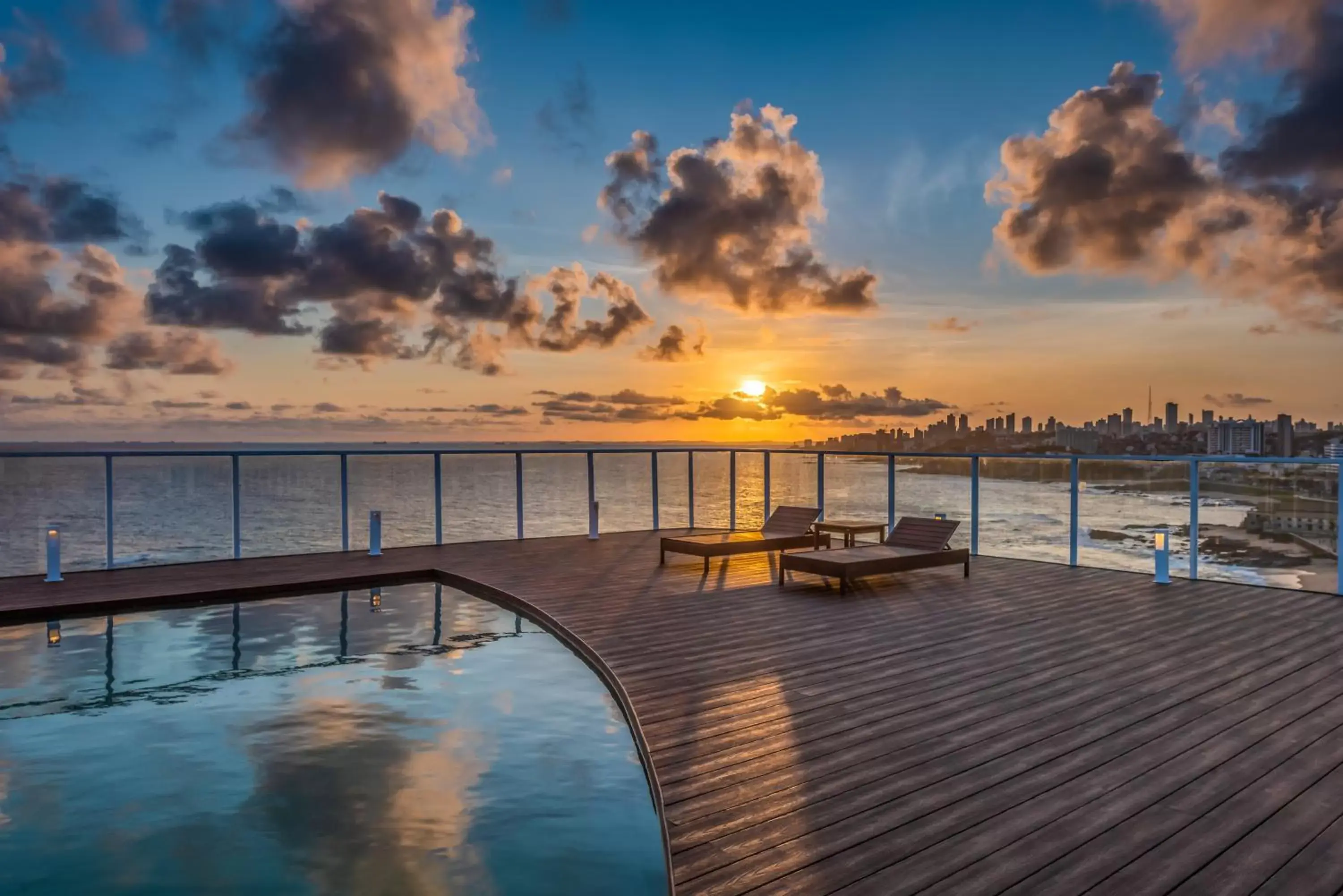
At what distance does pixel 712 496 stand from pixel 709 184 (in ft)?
94.8

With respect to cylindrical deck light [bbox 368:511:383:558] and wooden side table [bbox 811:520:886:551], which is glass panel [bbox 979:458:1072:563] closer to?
wooden side table [bbox 811:520:886:551]

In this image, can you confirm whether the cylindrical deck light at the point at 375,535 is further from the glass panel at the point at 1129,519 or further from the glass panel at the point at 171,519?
the glass panel at the point at 1129,519

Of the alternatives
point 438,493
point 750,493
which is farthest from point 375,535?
point 750,493

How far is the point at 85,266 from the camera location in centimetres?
1504

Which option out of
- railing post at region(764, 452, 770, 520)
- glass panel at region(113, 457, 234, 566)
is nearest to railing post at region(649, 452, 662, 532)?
Result: railing post at region(764, 452, 770, 520)

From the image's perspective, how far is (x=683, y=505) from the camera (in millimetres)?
33656

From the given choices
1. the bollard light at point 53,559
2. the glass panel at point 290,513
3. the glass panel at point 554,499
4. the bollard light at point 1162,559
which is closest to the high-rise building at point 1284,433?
the bollard light at point 1162,559

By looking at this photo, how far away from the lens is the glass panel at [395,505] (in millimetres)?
22969

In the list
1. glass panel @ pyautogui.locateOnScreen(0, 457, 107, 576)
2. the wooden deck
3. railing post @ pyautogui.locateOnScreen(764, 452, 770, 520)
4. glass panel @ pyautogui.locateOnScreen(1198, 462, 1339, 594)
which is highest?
railing post @ pyautogui.locateOnScreen(764, 452, 770, 520)

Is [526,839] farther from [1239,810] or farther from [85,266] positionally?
[85,266]

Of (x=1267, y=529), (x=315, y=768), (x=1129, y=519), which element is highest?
(x=315, y=768)

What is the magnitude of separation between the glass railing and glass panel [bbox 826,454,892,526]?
0.21 meters

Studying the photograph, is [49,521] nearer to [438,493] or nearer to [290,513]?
[290,513]

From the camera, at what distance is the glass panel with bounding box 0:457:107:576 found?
66.4 ft
